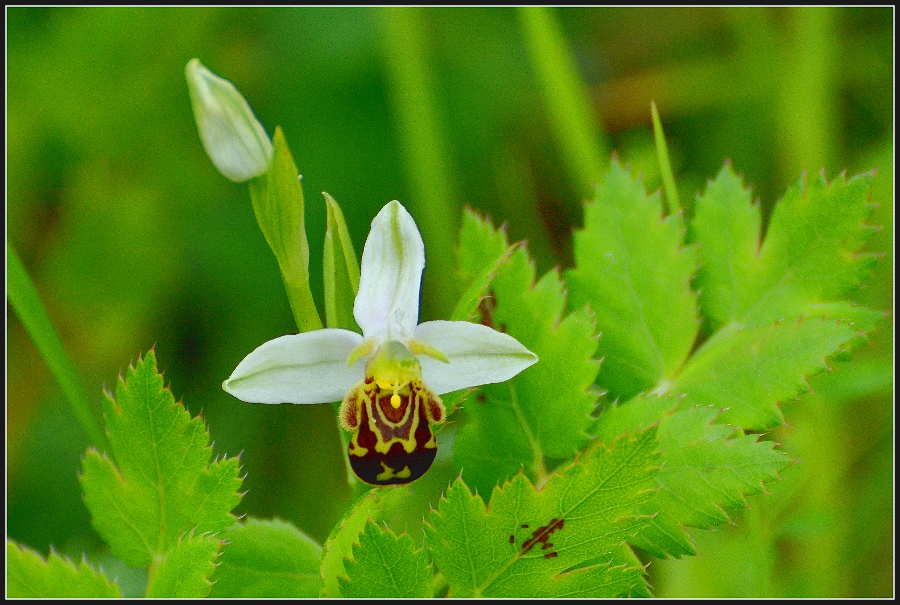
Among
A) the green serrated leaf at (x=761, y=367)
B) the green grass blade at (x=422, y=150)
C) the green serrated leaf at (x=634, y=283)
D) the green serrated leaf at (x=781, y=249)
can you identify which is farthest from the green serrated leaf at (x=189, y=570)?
the green grass blade at (x=422, y=150)

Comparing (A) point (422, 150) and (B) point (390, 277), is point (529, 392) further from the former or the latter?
(A) point (422, 150)

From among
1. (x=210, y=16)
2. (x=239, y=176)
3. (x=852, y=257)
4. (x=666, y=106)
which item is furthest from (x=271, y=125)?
(x=852, y=257)

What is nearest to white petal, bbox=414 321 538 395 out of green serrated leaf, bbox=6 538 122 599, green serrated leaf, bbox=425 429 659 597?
green serrated leaf, bbox=425 429 659 597

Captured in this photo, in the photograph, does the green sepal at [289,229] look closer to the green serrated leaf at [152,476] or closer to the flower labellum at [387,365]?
the flower labellum at [387,365]

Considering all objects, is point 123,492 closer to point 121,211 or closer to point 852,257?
point 852,257

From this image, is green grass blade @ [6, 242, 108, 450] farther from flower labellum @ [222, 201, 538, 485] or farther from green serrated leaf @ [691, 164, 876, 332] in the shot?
green serrated leaf @ [691, 164, 876, 332]

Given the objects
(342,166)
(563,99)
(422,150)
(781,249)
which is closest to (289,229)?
(781,249)
